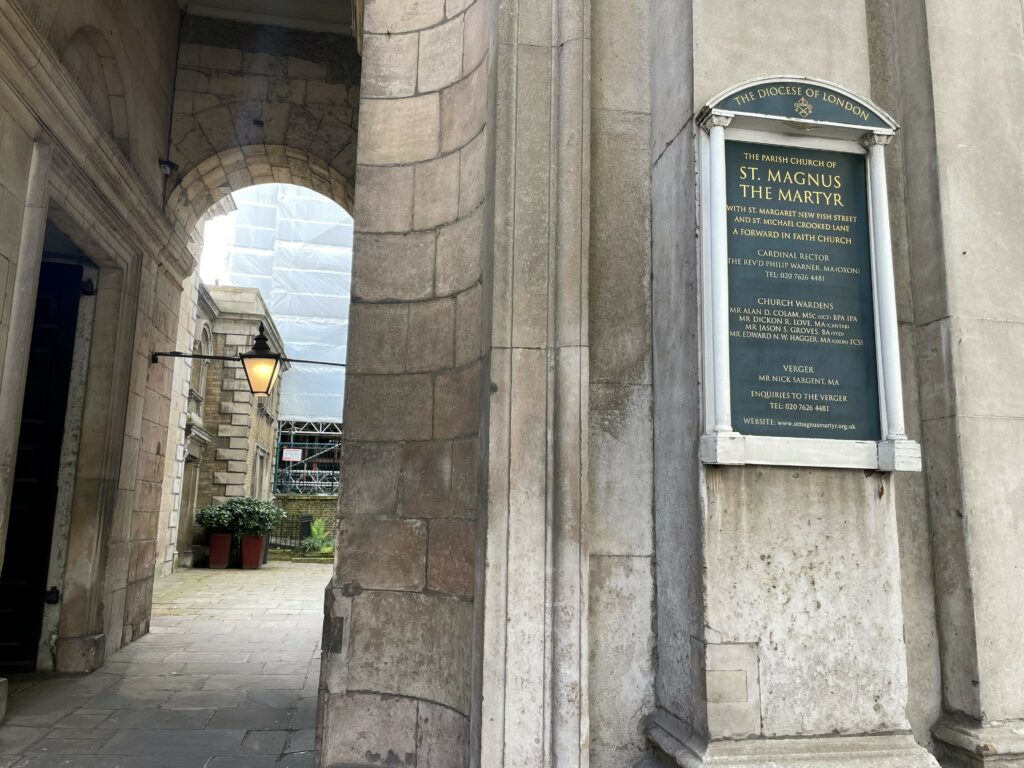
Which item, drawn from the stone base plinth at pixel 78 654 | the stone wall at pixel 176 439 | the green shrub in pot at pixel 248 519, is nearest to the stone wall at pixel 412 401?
the stone base plinth at pixel 78 654

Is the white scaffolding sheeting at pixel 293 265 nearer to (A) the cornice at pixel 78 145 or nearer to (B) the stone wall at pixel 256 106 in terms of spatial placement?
(B) the stone wall at pixel 256 106

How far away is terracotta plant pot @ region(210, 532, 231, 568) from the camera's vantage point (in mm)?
16625

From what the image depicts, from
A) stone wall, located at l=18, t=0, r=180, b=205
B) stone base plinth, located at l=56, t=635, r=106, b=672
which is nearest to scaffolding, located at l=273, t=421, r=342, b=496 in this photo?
stone wall, located at l=18, t=0, r=180, b=205

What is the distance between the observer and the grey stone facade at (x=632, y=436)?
112 inches

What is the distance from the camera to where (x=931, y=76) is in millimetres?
3498

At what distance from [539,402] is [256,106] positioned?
25.0ft

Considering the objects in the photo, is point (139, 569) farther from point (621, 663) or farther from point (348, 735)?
point (621, 663)

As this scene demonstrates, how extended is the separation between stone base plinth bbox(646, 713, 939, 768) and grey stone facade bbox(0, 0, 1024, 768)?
0.01m

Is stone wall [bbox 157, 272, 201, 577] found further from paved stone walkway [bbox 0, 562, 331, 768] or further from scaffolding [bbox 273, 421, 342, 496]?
scaffolding [bbox 273, 421, 342, 496]

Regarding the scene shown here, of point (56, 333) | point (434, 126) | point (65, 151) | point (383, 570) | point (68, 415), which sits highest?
point (65, 151)

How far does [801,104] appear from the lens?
10.1 feet

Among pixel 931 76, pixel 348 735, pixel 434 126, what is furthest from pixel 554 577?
pixel 931 76

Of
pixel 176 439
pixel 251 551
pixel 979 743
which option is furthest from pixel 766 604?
pixel 251 551

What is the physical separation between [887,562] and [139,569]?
25.9 ft
